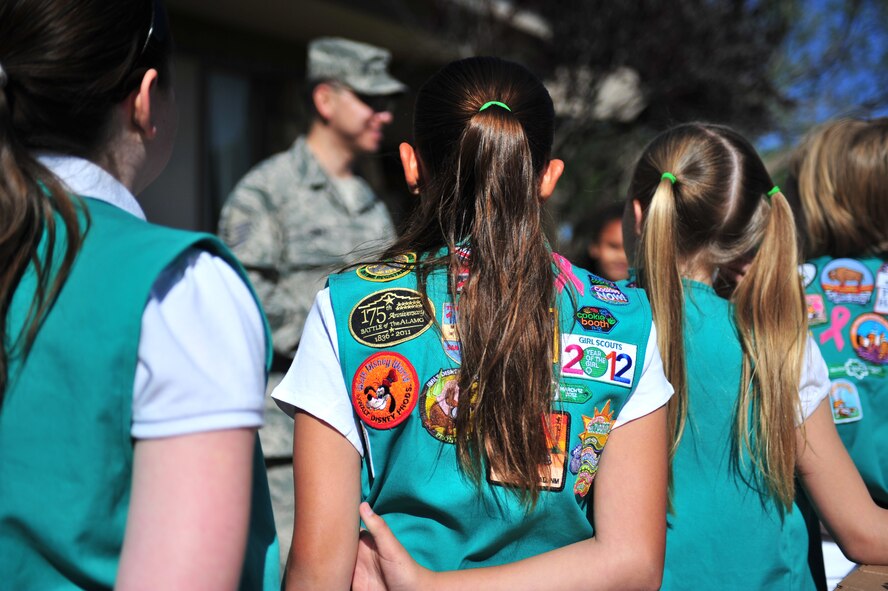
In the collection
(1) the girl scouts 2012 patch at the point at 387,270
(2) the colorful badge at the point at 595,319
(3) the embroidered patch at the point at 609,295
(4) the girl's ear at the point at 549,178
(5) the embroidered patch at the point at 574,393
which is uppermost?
(4) the girl's ear at the point at 549,178

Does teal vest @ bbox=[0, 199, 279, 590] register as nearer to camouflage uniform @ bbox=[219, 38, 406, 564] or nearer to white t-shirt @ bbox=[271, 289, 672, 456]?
white t-shirt @ bbox=[271, 289, 672, 456]

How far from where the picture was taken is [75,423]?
97cm

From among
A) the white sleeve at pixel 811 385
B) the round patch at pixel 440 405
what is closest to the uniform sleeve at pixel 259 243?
the round patch at pixel 440 405

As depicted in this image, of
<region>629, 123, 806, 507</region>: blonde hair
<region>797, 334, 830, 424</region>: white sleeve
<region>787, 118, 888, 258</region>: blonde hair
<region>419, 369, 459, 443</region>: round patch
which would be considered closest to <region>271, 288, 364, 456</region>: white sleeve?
<region>419, 369, 459, 443</region>: round patch

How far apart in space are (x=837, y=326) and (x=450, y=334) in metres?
1.39

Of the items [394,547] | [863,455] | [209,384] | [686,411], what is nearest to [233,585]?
[209,384]

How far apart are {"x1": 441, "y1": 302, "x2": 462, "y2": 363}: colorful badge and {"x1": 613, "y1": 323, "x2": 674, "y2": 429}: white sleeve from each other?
0.31 metres

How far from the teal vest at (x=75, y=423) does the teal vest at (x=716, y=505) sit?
1.19 meters

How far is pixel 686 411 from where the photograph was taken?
175 centimetres

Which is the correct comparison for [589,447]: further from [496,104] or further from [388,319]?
[496,104]

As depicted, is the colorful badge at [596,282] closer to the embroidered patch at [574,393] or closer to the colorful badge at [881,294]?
the embroidered patch at [574,393]

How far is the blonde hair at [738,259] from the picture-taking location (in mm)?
1747

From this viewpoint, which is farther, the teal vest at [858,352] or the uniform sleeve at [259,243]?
the uniform sleeve at [259,243]

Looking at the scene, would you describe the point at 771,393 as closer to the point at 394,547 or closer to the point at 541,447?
the point at 541,447
